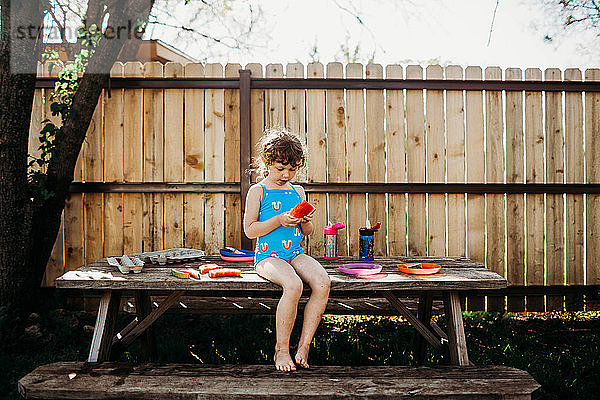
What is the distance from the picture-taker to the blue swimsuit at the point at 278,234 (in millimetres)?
3012

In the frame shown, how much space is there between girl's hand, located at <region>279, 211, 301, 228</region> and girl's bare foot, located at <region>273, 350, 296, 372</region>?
69 centimetres

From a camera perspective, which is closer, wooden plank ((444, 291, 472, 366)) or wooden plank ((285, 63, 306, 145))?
wooden plank ((444, 291, 472, 366))

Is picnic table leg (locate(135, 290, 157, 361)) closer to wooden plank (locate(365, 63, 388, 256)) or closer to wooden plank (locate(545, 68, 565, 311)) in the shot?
wooden plank (locate(365, 63, 388, 256))

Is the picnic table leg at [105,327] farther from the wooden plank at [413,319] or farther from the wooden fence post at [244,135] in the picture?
the wooden fence post at [244,135]

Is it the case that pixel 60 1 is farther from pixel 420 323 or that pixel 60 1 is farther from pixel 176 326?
pixel 420 323

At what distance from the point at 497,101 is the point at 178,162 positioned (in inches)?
124

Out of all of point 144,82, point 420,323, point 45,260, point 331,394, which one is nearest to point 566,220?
point 420,323

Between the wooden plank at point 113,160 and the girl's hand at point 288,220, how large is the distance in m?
2.51

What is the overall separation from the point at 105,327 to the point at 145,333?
690 mm

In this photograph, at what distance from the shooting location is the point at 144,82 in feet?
15.5

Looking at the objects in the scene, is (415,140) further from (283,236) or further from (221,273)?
(221,273)

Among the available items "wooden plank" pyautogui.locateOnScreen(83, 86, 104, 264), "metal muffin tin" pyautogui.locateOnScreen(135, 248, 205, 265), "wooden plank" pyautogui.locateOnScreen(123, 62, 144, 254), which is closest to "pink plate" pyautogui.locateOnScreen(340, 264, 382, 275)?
"metal muffin tin" pyautogui.locateOnScreen(135, 248, 205, 265)

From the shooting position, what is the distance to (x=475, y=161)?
15.7 ft

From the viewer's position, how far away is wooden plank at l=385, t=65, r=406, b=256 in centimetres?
475
